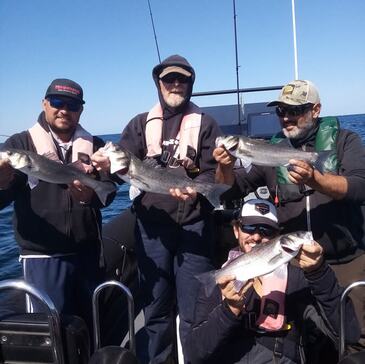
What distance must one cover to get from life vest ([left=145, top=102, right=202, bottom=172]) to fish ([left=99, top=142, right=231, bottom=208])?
0.87 ft

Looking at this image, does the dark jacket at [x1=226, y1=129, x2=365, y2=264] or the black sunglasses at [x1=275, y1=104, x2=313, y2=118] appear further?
the black sunglasses at [x1=275, y1=104, x2=313, y2=118]

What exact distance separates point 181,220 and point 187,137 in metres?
0.92

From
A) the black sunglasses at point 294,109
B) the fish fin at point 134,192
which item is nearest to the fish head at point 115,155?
the fish fin at point 134,192

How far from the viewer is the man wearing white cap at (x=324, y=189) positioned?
3.57 m

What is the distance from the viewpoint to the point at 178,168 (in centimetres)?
412

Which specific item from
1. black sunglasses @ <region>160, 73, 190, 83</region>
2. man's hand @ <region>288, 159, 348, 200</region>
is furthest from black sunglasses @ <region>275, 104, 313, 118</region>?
black sunglasses @ <region>160, 73, 190, 83</region>

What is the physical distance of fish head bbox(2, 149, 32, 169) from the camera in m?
3.64

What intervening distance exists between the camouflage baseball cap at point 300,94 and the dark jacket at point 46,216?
2.07 metres

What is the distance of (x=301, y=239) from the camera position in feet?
8.79

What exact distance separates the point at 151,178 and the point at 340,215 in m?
1.97

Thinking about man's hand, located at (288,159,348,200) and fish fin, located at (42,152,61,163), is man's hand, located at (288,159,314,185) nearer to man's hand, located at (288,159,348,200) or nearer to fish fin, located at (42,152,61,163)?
man's hand, located at (288,159,348,200)

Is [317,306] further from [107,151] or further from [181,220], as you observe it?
[107,151]

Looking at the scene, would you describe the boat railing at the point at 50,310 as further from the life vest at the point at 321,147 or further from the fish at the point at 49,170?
the life vest at the point at 321,147

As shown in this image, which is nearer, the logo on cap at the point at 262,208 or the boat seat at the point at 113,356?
the boat seat at the point at 113,356
